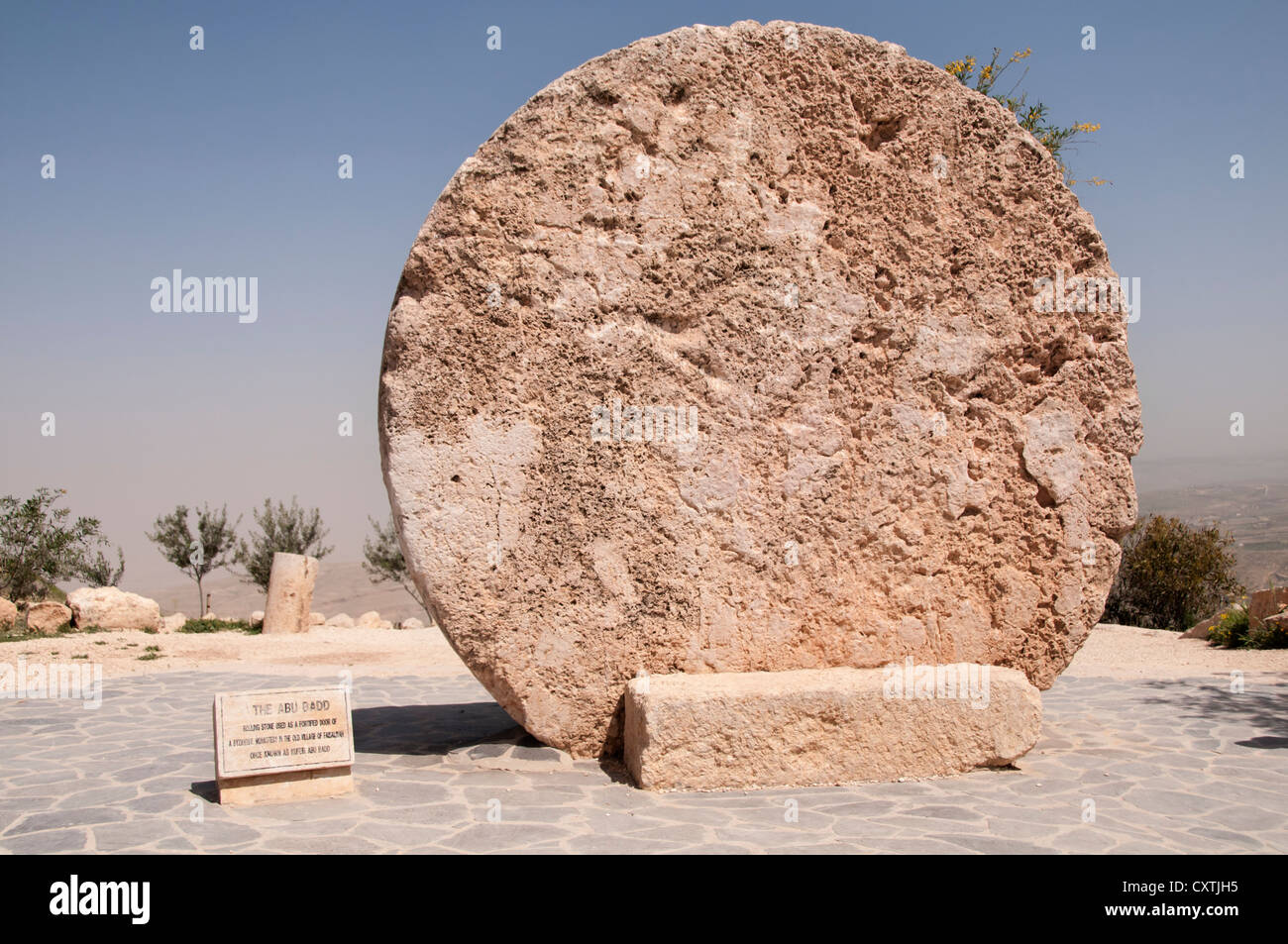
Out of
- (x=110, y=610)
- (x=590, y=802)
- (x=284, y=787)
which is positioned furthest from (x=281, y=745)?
(x=110, y=610)

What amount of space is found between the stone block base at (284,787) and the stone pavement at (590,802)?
0.21ft

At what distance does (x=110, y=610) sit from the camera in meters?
12.0

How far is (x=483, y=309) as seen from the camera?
4.71 m

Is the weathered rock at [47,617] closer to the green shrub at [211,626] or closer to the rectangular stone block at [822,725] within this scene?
the green shrub at [211,626]

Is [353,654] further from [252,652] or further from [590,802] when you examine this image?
[590,802]

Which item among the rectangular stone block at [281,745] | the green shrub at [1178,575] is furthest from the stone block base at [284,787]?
the green shrub at [1178,575]

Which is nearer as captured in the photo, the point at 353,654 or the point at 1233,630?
the point at 1233,630

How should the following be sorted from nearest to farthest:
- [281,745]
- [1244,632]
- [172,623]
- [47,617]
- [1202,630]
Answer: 1. [281,745]
2. [1244,632]
3. [1202,630]
4. [47,617]
5. [172,623]

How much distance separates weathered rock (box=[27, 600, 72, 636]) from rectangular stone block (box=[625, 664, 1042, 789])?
1004cm

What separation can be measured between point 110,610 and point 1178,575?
14.9 metres
